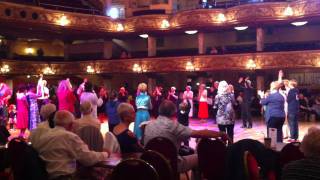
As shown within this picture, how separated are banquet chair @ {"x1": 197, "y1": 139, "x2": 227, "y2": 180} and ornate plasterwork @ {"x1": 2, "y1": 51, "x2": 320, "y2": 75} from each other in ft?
55.9

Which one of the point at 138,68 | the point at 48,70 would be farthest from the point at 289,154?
the point at 48,70

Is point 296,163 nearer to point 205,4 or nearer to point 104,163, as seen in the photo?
point 104,163

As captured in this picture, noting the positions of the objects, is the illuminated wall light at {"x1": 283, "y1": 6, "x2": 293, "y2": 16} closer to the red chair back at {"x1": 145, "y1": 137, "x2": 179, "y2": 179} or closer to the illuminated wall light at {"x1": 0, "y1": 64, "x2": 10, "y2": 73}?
the illuminated wall light at {"x1": 0, "y1": 64, "x2": 10, "y2": 73}

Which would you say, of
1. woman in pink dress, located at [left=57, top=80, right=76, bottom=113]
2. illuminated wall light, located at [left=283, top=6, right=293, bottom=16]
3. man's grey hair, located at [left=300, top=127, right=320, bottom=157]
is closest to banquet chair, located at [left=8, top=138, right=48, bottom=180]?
man's grey hair, located at [left=300, top=127, right=320, bottom=157]

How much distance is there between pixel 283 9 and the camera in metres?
20.2

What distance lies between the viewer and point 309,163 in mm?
2887

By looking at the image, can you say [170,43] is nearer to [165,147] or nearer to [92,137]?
[92,137]

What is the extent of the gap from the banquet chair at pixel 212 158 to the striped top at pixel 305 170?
1.63 meters

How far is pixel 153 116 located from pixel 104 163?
13.1 m

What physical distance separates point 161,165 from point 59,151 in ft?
3.57

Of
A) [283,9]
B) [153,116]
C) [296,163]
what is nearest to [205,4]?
[283,9]

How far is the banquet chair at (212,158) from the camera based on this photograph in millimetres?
4590

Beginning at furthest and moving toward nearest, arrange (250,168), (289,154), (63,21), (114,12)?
(114,12), (63,21), (289,154), (250,168)

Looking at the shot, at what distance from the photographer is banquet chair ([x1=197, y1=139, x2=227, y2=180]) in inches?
181
